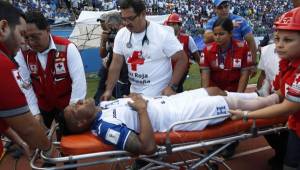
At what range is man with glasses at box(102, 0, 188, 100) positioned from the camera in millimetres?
4418

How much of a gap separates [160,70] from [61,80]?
1.07 metres

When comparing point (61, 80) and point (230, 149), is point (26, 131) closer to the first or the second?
point (61, 80)

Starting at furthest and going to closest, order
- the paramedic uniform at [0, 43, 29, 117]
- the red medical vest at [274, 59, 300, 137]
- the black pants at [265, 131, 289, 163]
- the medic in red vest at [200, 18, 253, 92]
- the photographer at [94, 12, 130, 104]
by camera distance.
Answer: the photographer at [94, 12, 130, 104] → the medic in red vest at [200, 18, 253, 92] → the black pants at [265, 131, 289, 163] → the red medical vest at [274, 59, 300, 137] → the paramedic uniform at [0, 43, 29, 117]

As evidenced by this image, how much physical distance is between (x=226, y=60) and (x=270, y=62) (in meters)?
0.62

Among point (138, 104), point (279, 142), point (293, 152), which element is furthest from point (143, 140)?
point (279, 142)

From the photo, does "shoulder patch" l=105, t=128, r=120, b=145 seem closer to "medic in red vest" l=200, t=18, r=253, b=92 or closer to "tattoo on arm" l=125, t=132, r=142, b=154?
"tattoo on arm" l=125, t=132, r=142, b=154

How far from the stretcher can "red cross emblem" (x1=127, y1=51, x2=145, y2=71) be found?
122 cm

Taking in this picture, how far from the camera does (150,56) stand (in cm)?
443

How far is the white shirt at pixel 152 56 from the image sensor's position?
4.43 meters

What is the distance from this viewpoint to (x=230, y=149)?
525cm

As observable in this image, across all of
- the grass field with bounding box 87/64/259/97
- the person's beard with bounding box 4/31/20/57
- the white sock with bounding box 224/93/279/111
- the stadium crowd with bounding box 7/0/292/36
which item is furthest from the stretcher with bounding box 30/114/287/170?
the stadium crowd with bounding box 7/0/292/36

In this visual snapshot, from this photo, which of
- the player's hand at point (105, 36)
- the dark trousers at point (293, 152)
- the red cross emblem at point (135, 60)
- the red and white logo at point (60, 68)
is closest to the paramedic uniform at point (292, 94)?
the dark trousers at point (293, 152)

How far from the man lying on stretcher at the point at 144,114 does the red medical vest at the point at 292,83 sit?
2.82ft

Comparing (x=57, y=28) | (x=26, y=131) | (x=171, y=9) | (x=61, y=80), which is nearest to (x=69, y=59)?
(x=61, y=80)
